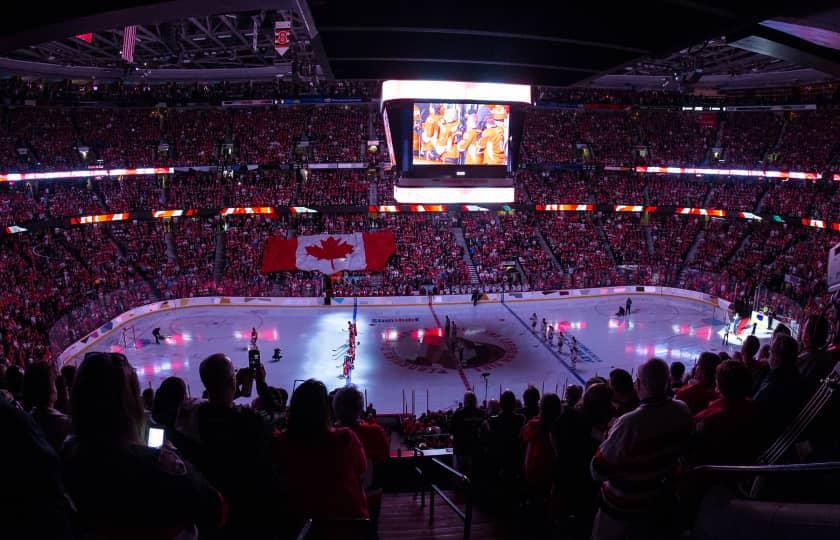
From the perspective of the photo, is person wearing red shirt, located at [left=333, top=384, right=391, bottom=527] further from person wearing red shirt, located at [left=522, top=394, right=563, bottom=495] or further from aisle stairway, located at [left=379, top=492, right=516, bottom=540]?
person wearing red shirt, located at [left=522, top=394, right=563, bottom=495]

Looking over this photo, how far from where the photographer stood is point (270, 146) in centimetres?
4141

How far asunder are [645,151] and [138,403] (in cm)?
4625

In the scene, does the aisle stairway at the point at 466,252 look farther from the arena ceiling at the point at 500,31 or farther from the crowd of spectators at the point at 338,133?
the arena ceiling at the point at 500,31

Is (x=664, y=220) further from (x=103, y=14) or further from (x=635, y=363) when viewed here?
(x=103, y=14)

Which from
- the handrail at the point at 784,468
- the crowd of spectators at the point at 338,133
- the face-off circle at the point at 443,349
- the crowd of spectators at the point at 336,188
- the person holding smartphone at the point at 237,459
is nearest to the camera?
the handrail at the point at 784,468

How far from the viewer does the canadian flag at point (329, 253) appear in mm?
33812

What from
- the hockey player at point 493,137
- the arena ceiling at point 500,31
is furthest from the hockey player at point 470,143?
the arena ceiling at point 500,31

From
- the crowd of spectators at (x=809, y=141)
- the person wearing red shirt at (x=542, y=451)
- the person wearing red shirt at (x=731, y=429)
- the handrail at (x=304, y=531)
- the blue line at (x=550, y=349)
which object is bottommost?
the blue line at (x=550, y=349)

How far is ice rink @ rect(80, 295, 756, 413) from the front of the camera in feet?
69.8

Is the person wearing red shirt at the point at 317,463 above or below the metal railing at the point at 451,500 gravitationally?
above

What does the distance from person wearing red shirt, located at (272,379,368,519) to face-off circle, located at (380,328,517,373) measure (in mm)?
19412

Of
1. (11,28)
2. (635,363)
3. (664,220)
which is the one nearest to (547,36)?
(11,28)

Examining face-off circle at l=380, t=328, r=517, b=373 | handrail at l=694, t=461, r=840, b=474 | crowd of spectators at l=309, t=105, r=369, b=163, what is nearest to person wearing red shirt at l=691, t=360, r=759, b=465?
handrail at l=694, t=461, r=840, b=474

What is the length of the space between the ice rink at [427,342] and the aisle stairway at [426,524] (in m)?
12.0
